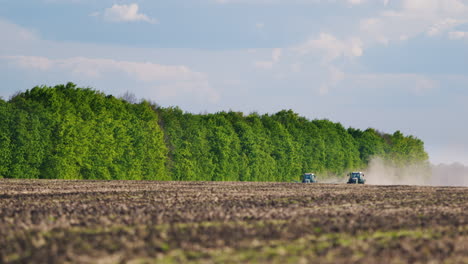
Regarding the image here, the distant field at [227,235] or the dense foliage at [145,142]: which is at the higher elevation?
the dense foliage at [145,142]

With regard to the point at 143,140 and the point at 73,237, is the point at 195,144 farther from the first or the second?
the point at 73,237

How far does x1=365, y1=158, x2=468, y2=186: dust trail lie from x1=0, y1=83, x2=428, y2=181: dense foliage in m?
11.1

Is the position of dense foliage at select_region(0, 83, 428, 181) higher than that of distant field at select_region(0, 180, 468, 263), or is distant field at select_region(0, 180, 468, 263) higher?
dense foliage at select_region(0, 83, 428, 181)

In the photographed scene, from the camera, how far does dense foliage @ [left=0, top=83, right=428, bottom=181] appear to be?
6719 cm

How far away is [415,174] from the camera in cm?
13762

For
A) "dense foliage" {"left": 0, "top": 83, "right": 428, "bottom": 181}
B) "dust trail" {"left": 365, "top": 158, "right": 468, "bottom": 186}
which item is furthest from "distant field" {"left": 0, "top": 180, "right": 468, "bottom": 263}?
"dust trail" {"left": 365, "top": 158, "right": 468, "bottom": 186}

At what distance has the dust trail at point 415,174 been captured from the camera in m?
121

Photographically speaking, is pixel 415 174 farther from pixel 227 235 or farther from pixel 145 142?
pixel 227 235

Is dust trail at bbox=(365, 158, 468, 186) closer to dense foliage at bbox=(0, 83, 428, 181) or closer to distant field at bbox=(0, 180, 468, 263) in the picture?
dense foliage at bbox=(0, 83, 428, 181)

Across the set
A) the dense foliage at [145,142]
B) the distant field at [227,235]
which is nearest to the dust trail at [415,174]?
the dense foliage at [145,142]

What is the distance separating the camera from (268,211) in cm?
2512

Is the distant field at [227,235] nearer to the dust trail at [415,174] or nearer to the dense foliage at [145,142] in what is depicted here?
the dense foliage at [145,142]

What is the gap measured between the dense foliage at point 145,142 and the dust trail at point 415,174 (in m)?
11.1

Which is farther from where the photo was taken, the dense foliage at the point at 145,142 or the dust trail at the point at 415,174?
the dust trail at the point at 415,174
